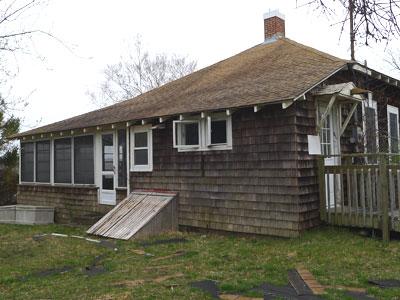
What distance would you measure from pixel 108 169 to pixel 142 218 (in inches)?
116

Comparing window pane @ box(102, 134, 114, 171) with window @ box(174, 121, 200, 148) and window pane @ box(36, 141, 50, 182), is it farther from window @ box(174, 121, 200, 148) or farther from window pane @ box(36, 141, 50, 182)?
window pane @ box(36, 141, 50, 182)

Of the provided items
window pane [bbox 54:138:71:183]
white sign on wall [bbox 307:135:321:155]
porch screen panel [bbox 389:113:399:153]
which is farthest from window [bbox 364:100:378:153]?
window pane [bbox 54:138:71:183]

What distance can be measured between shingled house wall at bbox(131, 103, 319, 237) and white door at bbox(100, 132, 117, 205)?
2489 mm

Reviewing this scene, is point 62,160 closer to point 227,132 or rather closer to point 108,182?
point 108,182

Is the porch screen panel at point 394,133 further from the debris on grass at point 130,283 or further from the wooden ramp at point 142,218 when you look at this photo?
the debris on grass at point 130,283

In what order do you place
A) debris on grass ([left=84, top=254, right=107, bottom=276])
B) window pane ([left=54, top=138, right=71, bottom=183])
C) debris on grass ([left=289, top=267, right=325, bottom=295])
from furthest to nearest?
1. window pane ([left=54, top=138, right=71, bottom=183])
2. debris on grass ([left=84, top=254, right=107, bottom=276])
3. debris on grass ([left=289, top=267, right=325, bottom=295])

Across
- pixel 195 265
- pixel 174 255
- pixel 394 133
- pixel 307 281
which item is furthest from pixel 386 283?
pixel 394 133

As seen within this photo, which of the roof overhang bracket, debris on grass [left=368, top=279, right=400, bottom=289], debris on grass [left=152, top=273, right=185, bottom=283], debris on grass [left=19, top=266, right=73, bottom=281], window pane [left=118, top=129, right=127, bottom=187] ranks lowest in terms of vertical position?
debris on grass [left=19, top=266, right=73, bottom=281]

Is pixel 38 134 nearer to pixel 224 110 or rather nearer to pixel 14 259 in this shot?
Answer: pixel 14 259

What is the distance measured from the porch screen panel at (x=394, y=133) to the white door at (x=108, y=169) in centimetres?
747

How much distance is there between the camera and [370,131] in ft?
34.6

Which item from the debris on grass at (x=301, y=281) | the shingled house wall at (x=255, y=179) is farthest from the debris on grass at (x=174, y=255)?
the debris on grass at (x=301, y=281)

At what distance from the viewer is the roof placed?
867cm

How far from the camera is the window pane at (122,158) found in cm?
1180
